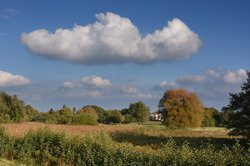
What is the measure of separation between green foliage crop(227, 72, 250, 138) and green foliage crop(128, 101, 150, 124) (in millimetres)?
76537

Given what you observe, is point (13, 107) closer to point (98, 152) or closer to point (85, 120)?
point (85, 120)

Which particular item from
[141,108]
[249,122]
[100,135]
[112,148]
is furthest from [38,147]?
[141,108]

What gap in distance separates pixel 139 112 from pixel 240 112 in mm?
78484

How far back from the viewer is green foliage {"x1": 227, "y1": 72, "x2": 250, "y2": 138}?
33312 mm

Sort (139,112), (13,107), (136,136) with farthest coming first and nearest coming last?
(139,112) < (13,107) < (136,136)

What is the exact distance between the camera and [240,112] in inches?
1363

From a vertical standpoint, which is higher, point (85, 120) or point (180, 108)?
point (180, 108)

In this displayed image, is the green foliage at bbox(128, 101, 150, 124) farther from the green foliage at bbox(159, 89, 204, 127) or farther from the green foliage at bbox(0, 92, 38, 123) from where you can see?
the green foliage at bbox(0, 92, 38, 123)

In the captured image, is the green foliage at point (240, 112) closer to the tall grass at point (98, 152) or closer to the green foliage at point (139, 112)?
the tall grass at point (98, 152)

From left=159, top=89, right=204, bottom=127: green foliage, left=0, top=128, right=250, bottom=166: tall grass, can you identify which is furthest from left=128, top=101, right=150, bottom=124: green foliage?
left=0, top=128, right=250, bottom=166: tall grass

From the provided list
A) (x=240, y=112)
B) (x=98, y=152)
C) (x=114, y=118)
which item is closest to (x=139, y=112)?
(x=114, y=118)

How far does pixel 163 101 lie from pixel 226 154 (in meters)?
53.9

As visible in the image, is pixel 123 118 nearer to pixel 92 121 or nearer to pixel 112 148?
pixel 92 121

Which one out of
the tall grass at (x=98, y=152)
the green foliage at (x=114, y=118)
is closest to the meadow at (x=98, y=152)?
the tall grass at (x=98, y=152)
